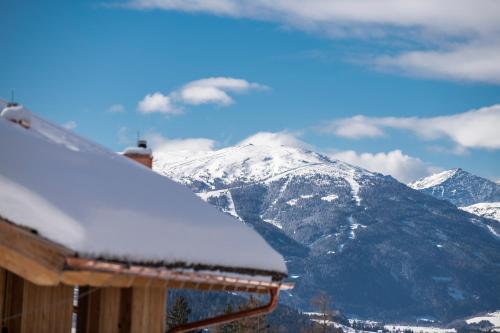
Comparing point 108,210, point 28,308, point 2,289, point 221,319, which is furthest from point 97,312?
point 221,319

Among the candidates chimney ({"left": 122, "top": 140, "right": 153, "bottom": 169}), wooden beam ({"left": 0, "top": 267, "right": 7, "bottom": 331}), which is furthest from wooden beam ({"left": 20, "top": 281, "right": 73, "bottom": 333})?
chimney ({"left": 122, "top": 140, "right": 153, "bottom": 169})

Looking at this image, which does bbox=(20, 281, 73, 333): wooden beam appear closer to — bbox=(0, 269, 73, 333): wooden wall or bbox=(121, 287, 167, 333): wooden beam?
A: bbox=(0, 269, 73, 333): wooden wall

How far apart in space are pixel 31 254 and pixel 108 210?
2.47 feet

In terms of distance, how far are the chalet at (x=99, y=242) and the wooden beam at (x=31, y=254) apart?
11 mm

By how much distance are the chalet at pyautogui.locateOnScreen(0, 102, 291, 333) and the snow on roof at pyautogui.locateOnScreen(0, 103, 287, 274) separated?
0.5 inches

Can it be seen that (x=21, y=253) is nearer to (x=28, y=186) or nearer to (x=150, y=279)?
(x=28, y=186)

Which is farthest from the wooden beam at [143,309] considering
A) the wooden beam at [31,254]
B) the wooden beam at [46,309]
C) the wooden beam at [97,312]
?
the wooden beam at [31,254]

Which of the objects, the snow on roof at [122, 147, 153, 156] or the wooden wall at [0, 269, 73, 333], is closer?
the wooden wall at [0, 269, 73, 333]

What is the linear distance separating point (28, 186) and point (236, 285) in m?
2.64

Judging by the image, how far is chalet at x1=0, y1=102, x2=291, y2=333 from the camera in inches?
225

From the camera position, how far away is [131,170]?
28.7 ft

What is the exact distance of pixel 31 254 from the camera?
19.0 feet

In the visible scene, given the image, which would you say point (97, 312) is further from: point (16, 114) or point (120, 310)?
point (16, 114)

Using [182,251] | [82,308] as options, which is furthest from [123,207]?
[82,308]
